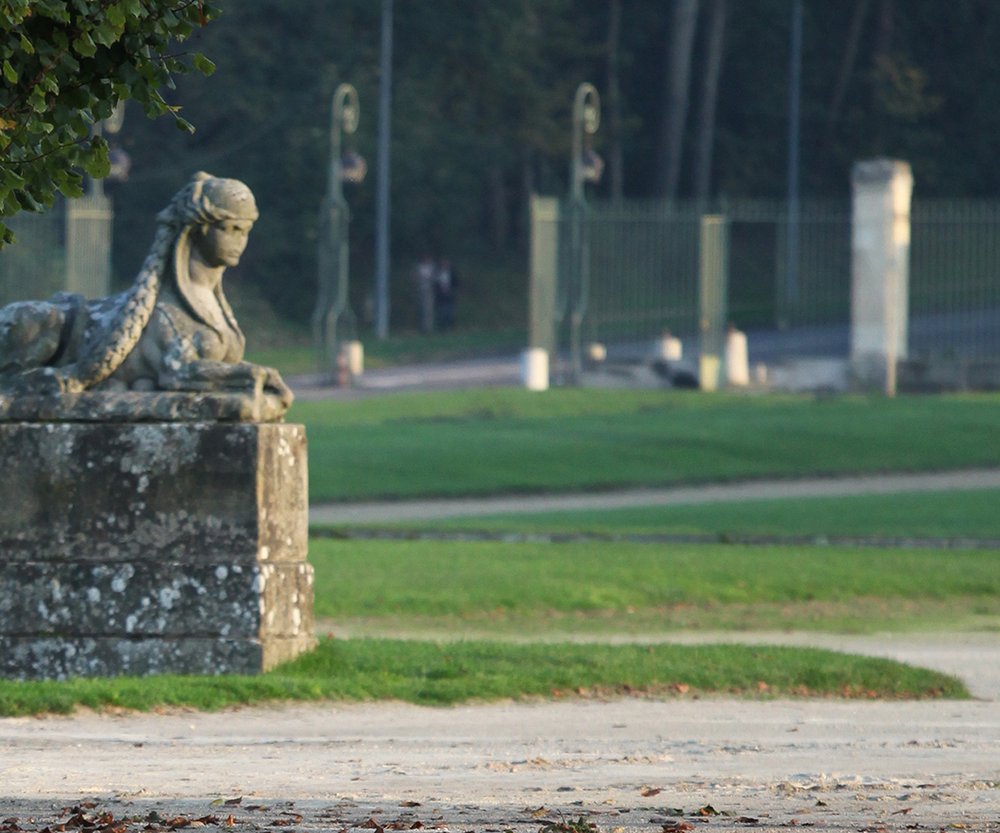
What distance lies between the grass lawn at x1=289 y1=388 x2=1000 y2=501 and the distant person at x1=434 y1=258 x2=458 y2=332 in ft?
71.6

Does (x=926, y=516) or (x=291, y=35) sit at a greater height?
(x=291, y=35)

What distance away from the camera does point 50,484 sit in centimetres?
1029

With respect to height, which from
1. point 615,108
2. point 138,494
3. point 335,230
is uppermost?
point 615,108

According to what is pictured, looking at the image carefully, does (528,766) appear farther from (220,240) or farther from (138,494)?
(220,240)

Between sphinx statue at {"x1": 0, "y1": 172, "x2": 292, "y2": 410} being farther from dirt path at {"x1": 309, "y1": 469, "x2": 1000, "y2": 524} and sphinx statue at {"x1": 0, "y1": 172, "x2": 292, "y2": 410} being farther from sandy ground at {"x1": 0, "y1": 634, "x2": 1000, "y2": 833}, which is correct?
dirt path at {"x1": 309, "y1": 469, "x2": 1000, "y2": 524}

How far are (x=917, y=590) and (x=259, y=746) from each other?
803cm

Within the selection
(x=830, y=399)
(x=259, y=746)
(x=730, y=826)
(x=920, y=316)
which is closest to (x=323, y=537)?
(x=259, y=746)

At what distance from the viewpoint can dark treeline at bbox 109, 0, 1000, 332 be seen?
186 ft

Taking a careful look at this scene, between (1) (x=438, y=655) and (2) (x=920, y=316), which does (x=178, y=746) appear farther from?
(2) (x=920, y=316)

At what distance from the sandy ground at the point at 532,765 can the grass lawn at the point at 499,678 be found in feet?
0.54

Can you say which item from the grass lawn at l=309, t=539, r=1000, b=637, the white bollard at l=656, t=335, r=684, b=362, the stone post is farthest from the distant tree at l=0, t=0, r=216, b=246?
the white bollard at l=656, t=335, r=684, b=362

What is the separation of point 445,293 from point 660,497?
32.6 metres

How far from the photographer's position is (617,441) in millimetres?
26922

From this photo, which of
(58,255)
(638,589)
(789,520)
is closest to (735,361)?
(58,255)
